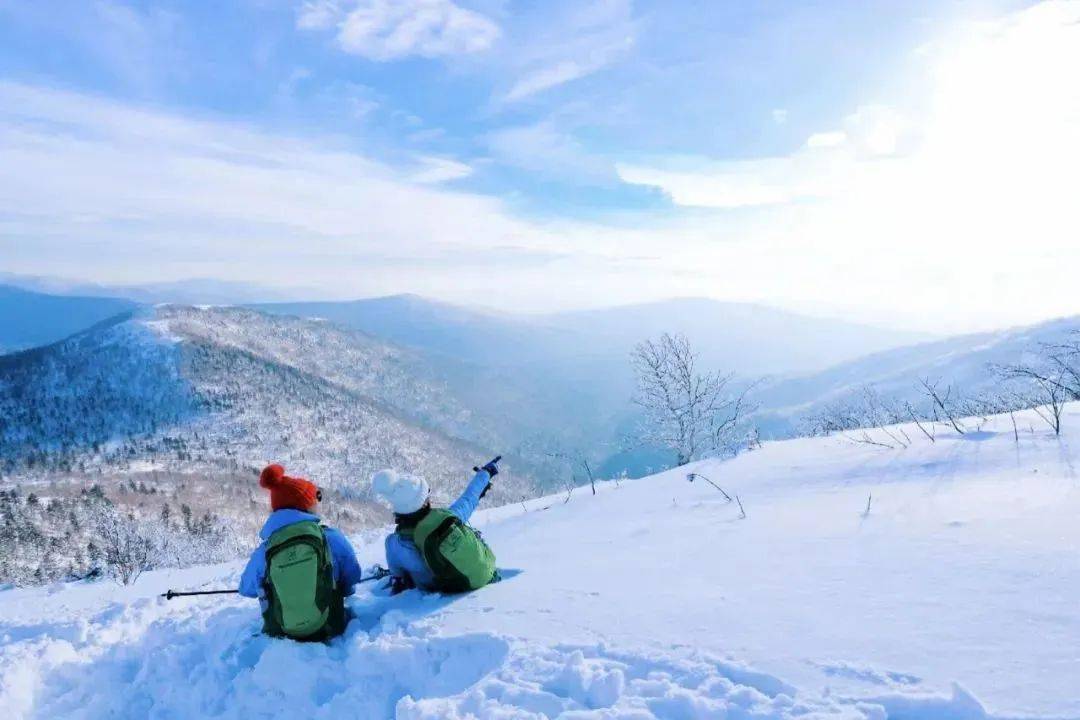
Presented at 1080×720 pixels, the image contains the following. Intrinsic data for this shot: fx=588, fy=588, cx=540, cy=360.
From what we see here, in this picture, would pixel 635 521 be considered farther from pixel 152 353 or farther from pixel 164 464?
pixel 152 353

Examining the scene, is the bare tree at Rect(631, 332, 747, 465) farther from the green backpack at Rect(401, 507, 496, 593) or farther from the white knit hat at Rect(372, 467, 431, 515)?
the white knit hat at Rect(372, 467, 431, 515)

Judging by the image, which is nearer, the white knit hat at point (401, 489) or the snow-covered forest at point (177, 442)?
the white knit hat at point (401, 489)

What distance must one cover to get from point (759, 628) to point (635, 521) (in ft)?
13.1

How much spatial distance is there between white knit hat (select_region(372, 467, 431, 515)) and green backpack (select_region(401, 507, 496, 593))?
19 centimetres

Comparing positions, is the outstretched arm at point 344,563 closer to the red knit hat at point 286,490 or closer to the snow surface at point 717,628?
the snow surface at point 717,628

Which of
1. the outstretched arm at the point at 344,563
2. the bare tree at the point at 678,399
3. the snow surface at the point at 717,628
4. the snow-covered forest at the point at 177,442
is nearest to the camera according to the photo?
the snow surface at the point at 717,628

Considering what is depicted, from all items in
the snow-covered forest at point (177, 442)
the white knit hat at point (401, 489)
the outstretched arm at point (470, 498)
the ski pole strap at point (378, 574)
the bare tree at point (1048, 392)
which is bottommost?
the snow-covered forest at point (177, 442)

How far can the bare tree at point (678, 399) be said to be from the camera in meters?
27.0

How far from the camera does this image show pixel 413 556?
5773mm

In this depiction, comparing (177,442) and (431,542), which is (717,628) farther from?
(177,442)

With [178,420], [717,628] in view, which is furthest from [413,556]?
[178,420]

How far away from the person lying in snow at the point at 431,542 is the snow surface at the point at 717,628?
0.18 metres

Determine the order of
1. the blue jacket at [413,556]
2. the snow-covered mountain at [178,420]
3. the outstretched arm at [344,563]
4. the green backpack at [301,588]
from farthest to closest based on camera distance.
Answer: the snow-covered mountain at [178,420], the blue jacket at [413,556], the outstretched arm at [344,563], the green backpack at [301,588]

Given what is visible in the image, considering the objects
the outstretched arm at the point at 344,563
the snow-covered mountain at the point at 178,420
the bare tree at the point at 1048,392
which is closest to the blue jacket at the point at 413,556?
the outstretched arm at the point at 344,563
